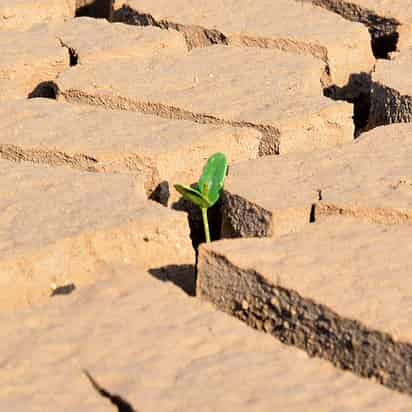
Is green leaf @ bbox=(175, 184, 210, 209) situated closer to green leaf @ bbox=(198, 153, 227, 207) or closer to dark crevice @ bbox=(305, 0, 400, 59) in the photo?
green leaf @ bbox=(198, 153, 227, 207)

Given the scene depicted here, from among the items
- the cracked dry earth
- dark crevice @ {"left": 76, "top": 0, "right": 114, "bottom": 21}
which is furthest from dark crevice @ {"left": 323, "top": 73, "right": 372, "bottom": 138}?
dark crevice @ {"left": 76, "top": 0, "right": 114, "bottom": 21}

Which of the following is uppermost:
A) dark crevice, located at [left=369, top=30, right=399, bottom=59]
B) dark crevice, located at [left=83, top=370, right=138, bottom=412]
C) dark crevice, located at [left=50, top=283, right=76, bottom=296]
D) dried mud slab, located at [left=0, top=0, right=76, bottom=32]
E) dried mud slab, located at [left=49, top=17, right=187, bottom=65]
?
dark crevice, located at [left=369, top=30, right=399, bottom=59]

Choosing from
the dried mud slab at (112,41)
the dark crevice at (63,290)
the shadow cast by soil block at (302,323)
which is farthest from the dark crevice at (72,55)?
the shadow cast by soil block at (302,323)

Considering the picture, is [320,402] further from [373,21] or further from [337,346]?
[373,21]

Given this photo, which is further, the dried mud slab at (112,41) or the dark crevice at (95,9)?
the dark crevice at (95,9)

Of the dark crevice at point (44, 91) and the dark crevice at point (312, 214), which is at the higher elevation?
the dark crevice at point (312, 214)

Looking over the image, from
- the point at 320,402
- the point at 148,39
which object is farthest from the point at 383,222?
the point at 148,39

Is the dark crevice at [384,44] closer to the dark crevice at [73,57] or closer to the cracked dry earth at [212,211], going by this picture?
the cracked dry earth at [212,211]
